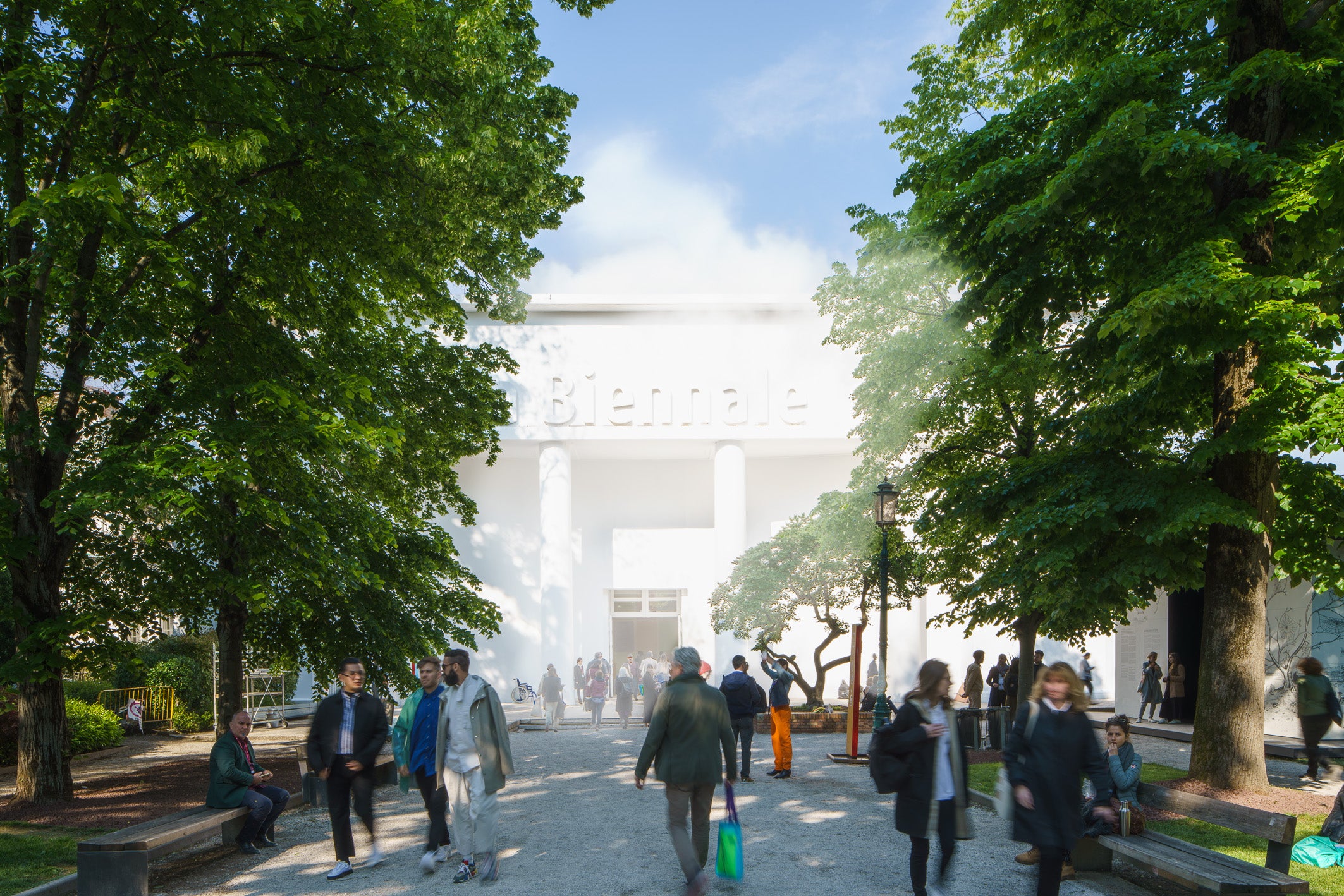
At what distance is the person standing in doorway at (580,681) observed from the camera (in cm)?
3109

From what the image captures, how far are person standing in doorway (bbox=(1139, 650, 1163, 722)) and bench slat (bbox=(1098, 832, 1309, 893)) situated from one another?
50.7 ft

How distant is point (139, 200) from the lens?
40.5ft

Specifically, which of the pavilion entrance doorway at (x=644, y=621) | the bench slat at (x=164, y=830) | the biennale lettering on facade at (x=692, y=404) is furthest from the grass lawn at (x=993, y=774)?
the pavilion entrance doorway at (x=644, y=621)

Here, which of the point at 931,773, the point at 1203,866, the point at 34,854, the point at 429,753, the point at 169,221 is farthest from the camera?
the point at 169,221

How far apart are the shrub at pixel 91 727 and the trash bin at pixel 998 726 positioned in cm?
1593

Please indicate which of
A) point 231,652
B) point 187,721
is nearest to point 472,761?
point 231,652

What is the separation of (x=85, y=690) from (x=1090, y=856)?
2339 centimetres

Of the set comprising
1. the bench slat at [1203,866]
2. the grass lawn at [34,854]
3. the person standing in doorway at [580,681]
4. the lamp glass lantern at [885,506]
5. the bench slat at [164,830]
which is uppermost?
the lamp glass lantern at [885,506]

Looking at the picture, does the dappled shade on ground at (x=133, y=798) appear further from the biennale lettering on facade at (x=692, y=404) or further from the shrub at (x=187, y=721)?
the biennale lettering on facade at (x=692, y=404)

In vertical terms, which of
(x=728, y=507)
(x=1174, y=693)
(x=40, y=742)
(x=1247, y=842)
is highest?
(x=728, y=507)

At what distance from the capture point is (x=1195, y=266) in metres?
9.29

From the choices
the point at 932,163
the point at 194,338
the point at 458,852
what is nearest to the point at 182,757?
Answer: the point at 194,338

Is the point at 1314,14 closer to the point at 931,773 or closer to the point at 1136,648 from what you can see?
the point at 931,773

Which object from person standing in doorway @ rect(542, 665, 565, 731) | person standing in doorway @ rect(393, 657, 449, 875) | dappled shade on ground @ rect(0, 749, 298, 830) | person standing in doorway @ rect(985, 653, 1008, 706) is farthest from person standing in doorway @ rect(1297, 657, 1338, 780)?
person standing in doorway @ rect(542, 665, 565, 731)
